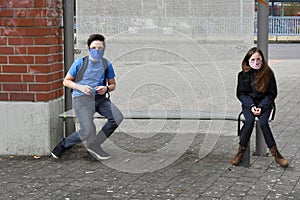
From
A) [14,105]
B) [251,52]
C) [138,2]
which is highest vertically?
[138,2]

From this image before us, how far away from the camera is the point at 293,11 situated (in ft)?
101

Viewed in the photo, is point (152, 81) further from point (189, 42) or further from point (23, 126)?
point (23, 126)

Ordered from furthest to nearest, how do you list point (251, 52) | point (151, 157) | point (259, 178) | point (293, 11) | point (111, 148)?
point (293, 11) → point (111, 148) → point (151, 157) → point (251, 52) → point (259, 178)

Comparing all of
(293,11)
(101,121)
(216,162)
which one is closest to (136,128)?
(101,121)

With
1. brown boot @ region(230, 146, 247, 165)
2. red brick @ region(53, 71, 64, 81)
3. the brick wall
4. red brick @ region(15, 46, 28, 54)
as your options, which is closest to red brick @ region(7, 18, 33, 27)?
the brick wall

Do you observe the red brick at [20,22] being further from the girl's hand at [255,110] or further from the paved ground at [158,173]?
the girl's hand at [255,110]

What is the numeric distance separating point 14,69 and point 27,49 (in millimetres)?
263

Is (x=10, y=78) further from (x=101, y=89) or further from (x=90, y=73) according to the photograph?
(x=101, y=89)

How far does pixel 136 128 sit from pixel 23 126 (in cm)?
185

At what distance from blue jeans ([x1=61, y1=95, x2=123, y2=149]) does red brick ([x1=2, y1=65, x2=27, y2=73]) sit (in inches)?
26.6

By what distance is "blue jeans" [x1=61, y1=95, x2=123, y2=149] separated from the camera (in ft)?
20.5

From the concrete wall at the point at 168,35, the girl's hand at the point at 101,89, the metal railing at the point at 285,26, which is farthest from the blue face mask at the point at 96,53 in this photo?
the metal railing at the point at 285,26

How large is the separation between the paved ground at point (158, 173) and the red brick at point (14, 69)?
91 centimetres

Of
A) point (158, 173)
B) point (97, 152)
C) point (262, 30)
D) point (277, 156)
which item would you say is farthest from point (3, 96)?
point (277, 156)
